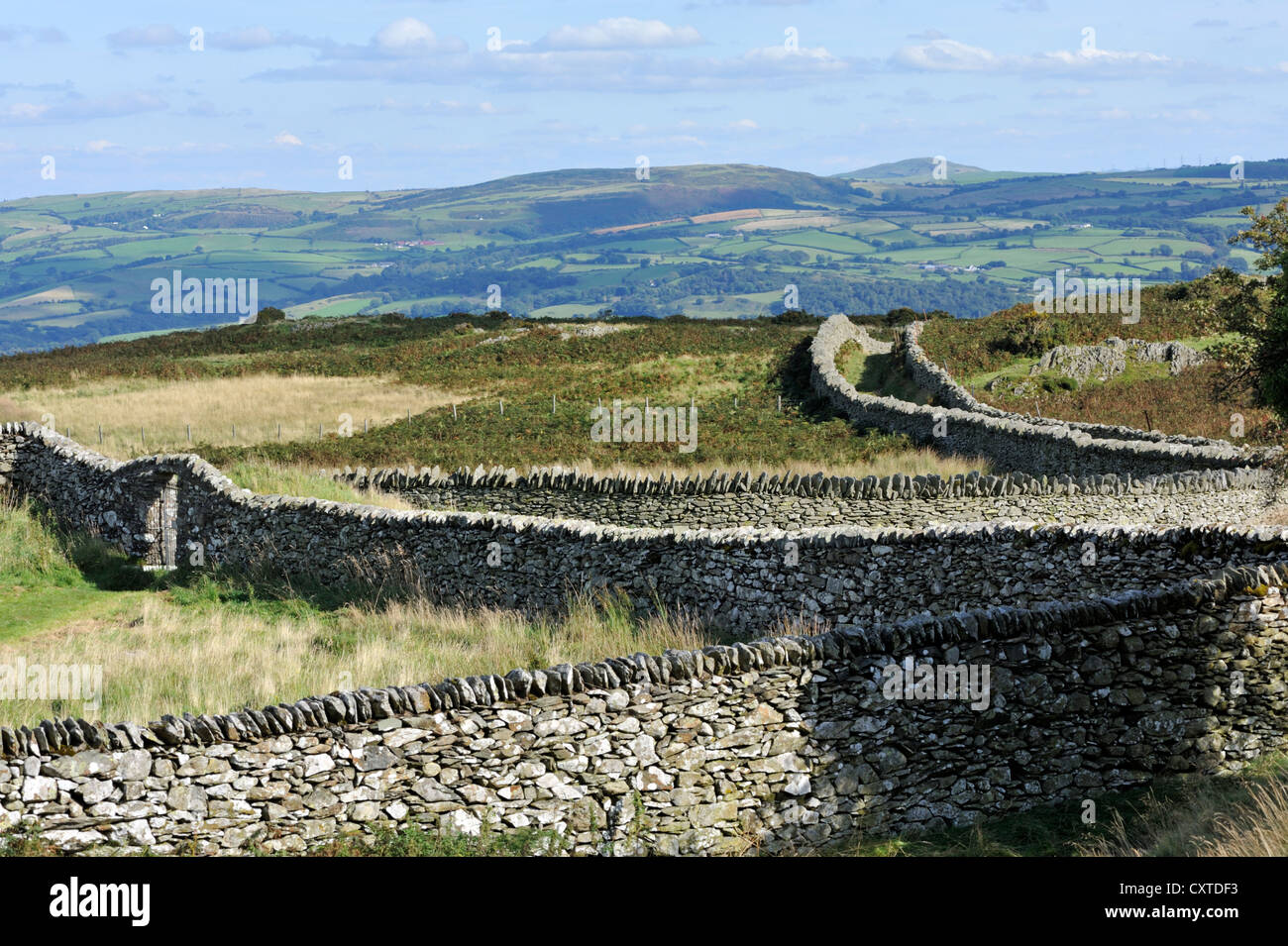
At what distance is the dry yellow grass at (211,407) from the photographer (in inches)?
1469

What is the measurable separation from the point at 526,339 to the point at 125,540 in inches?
1741

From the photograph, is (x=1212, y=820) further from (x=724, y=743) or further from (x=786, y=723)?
(x=724, y=743)

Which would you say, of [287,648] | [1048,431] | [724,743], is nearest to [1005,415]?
[1048,431]

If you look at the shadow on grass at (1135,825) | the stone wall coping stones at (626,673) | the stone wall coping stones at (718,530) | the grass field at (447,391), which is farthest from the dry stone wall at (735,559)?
the grass field at (447,391)

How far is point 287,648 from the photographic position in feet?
43.8

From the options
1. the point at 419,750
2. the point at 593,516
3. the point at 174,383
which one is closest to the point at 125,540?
the point at 593,516

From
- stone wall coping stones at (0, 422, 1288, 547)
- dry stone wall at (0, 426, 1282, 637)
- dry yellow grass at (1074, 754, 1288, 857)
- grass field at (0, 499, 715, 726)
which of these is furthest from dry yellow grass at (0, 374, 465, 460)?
A: dry yellow grass at (1074, 754, 1288, 857)

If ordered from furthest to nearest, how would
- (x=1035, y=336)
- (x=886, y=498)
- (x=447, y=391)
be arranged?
(x=447, y=391)
(x=1035, y=336)
(x=886, y=498)

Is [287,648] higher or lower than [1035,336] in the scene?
lower

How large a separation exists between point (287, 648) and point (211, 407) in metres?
33.7

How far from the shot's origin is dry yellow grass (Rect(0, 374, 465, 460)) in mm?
37312

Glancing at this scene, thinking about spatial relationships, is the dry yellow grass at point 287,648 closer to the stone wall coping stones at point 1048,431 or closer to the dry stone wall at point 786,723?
the dry stone wall at point 786,723

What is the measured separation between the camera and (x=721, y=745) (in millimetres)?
8719

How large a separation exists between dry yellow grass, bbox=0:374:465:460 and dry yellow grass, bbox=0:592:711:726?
17266 mm
